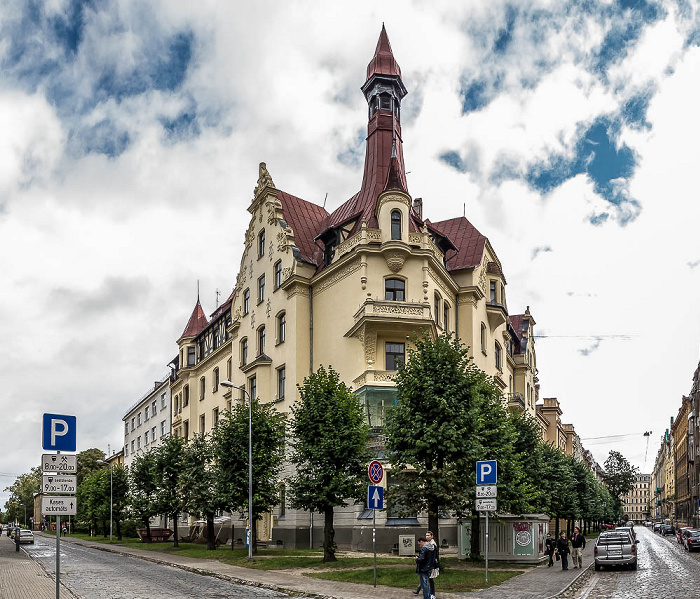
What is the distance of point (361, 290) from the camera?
4066 cm

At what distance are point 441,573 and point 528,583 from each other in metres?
2.85

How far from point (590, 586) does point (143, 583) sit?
1452 centimetres

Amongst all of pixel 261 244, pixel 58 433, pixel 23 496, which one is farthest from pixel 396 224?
pixel 23 496

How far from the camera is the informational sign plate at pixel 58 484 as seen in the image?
43.7 ft

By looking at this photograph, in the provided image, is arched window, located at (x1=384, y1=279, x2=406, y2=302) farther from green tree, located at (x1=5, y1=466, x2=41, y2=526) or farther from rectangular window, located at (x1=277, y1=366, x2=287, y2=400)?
green tree, located at (x1=5, y1=466, x2=41, y2=526)

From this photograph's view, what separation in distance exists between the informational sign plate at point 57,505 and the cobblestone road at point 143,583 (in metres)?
8.14

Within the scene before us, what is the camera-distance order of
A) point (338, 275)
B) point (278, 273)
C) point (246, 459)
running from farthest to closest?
point (278, 273), point (338, 275), point (246, 459)

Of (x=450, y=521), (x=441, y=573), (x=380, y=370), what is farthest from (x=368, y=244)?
(x=441, y=573)

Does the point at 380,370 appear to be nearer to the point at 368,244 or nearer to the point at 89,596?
the point at 368,244

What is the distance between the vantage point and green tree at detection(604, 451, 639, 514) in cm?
13888

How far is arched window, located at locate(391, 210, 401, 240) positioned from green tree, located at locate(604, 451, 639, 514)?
112003mm

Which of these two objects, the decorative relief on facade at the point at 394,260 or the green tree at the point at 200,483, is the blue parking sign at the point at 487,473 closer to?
the decorative relief on facade at the point at 394,260

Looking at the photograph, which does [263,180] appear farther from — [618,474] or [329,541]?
[618,474]

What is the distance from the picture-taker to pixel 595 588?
2352 cm
